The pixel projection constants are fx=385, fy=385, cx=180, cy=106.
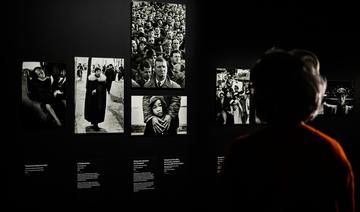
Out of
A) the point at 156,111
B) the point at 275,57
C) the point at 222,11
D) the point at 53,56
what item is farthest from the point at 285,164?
the point at 222,11

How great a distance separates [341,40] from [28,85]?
405 centimetres

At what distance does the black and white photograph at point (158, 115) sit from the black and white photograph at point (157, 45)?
14 cm

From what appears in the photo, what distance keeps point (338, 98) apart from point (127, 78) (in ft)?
9.66

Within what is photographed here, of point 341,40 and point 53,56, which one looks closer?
point 53,56

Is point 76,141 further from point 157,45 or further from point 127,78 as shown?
point 157,45

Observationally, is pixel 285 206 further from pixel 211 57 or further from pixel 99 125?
pixel 211 57

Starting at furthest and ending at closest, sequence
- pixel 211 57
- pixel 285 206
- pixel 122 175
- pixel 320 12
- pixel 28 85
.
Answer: pixel 320 12
pixel 211 57
pixel 122 175
pixel 28 85
pixel 285 206

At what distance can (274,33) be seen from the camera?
4.80m

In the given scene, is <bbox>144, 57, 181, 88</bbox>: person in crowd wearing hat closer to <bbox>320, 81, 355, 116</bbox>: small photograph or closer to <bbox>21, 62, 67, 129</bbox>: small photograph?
<bbox>21, 62, 67, 129</bbox>: small photograph

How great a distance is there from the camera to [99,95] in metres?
3.86

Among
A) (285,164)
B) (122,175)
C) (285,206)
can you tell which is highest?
(285,164)

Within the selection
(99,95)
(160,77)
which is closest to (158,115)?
(160,77)

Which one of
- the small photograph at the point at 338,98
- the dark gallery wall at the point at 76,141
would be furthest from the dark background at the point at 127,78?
the small photograph at the point at 338,98

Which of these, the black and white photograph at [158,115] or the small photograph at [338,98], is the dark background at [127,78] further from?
the small photograph at [338,98]
